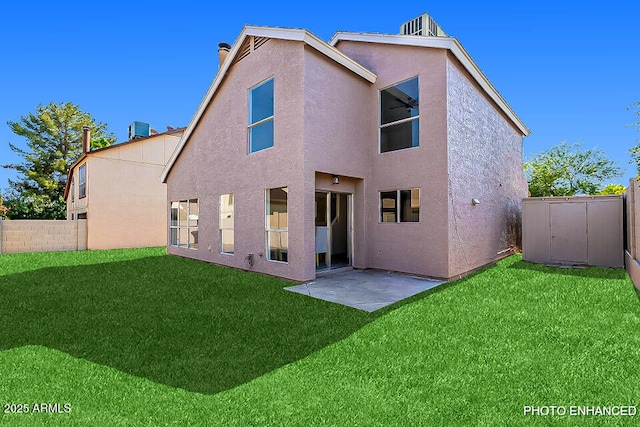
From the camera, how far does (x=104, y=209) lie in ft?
58.5

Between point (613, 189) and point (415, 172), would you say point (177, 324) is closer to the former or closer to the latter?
point (415, 172)

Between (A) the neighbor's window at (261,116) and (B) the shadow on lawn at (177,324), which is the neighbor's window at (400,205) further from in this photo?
(A) the neighbor's window at (261,116)

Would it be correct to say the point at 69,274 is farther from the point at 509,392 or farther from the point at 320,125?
the point at 509,392

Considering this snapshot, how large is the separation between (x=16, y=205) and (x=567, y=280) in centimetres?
3594

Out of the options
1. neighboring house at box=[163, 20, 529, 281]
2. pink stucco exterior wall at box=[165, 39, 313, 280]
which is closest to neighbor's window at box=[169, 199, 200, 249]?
pink stucco exterior wall at box=[165, 39, 313, 280]

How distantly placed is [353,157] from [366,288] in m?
4.16

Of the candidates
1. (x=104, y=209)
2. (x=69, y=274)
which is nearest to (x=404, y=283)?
(x=69, y=274)

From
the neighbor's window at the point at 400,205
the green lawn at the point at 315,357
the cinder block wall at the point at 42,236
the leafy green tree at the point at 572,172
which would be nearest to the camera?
the green lawn at the point at 315,357

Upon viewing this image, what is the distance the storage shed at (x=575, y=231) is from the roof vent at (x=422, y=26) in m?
6.87

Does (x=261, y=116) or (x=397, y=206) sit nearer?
(x=397, y=206)

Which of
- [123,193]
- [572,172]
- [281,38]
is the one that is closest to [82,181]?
[123,193]

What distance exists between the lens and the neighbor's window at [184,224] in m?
12.9

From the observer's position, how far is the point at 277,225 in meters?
8.88

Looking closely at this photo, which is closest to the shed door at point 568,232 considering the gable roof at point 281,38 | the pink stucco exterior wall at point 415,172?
the pink stucco exterior wall at point 415,172
